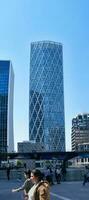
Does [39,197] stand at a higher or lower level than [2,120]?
lower

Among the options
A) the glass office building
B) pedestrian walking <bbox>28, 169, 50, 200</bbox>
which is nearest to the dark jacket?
pedestrian walking <bbox>28, 169, 50, 200</bbox>

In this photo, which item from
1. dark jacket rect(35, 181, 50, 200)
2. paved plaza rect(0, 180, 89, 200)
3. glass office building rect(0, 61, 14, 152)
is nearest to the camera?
dark jacket rect(35, 181, 50, 200)

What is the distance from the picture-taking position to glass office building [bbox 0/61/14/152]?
185 meters

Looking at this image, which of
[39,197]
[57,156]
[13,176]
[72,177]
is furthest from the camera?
[57,156]

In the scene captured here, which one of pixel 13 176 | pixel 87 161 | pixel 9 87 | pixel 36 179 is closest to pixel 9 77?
pixel 9 87

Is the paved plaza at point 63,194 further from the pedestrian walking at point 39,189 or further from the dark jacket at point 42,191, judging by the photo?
the dark jacket at point 42,191

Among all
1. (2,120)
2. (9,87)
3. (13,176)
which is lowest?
(13,176)

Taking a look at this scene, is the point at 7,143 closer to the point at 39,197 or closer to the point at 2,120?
the point at 2,120

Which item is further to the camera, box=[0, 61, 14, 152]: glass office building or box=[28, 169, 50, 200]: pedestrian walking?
box=[0, 61, 14, 152]: glass office building

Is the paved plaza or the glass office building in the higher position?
the glass office building

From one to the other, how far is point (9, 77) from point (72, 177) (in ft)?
466

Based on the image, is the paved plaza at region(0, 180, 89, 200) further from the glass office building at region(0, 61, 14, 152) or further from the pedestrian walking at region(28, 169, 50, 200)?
the glass office building at region(0, 61, 14, 152)

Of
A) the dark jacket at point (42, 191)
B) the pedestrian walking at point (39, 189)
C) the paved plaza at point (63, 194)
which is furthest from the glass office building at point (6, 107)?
the dark jacket at point (42, 191)

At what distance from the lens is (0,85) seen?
632ft
